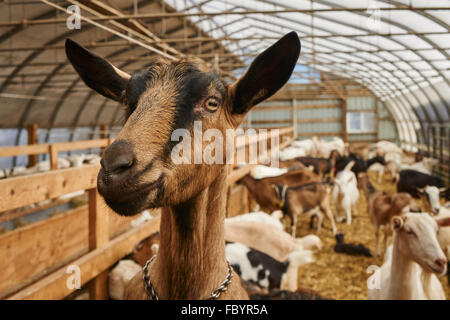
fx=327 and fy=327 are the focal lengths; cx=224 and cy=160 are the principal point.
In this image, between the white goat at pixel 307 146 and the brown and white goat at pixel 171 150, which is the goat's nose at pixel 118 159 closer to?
the brown and white goat at pixel 171 150

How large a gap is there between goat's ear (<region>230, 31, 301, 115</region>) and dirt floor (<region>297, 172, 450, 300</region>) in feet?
12.9

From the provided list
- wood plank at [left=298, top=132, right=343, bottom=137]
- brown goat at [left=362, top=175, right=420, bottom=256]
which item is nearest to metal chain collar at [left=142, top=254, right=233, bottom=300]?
brown goat at [left=362, top=175, right=420, bottom=256]

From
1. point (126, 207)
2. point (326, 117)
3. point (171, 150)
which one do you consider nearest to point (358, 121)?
point (326, 117)

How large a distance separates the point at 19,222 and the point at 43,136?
945 cm

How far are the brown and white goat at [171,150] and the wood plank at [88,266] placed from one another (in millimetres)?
688

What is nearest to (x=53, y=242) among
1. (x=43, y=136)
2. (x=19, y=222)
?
(x=19, y=222)

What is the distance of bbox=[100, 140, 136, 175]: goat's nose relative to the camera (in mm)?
1008

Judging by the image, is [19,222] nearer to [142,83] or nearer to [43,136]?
[142,83]

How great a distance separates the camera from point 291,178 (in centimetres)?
861

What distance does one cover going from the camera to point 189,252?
1.44 metres

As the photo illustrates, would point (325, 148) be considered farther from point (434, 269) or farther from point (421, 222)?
point (434, 269)

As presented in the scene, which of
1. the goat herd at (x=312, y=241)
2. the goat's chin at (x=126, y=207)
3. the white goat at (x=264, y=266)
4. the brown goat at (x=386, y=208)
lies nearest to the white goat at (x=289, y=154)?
the goat herd at (x=312, y=241)

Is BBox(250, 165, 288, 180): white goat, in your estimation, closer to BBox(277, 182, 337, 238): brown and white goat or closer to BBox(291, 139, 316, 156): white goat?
BBox(277, 182, 337, 238): brown and white goat

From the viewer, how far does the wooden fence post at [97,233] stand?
2379 mm
